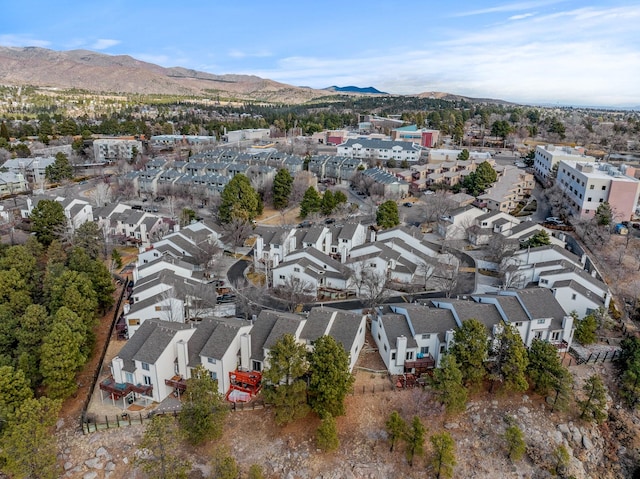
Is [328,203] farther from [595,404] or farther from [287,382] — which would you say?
[595,404]

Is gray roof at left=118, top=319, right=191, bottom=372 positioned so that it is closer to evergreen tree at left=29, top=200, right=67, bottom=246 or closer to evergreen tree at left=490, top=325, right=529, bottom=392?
evergreen tree at left=490, top=325, right=529, bottom=392

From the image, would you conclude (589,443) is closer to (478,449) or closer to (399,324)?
(478,449)

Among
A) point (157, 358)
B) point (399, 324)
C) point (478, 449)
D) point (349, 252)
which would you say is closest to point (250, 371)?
point (157, 358)

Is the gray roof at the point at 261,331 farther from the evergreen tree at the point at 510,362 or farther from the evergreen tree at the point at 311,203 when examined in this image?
the evergreen tree at the point at 311,203

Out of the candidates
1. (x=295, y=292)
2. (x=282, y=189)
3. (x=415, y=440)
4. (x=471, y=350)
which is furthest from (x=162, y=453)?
(x=282, y=189)

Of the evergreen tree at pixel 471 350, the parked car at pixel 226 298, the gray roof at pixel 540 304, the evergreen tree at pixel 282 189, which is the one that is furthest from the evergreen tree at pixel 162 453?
the evergreen tree at pixel 282 189

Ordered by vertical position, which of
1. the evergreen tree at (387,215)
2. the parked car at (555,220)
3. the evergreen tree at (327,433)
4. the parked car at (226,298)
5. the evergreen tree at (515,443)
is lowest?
the evergreen tree at (515,443)
